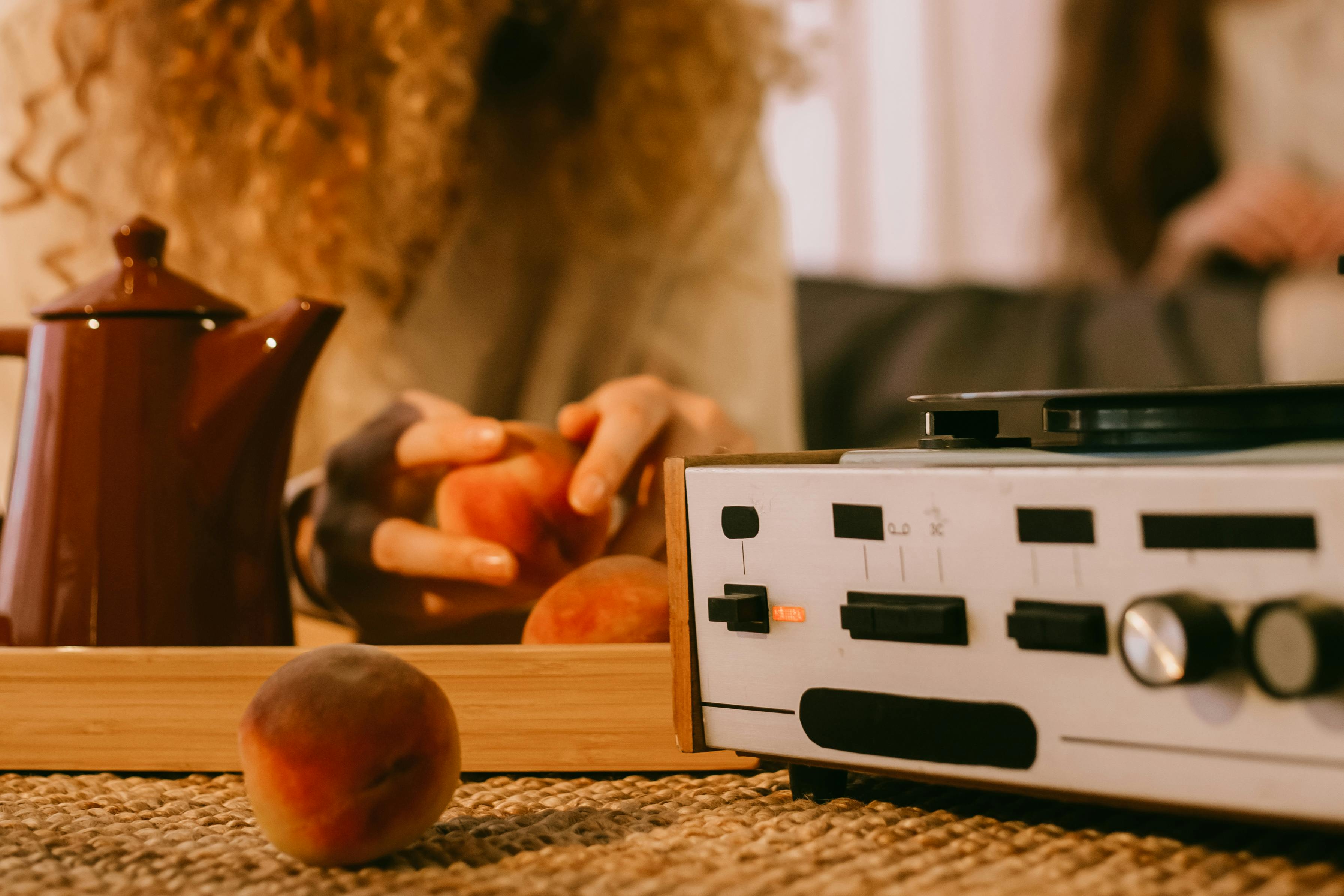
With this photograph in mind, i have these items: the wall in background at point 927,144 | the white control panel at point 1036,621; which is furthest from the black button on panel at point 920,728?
the wall in background at point 927,144

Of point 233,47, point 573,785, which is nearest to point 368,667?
point 573,785

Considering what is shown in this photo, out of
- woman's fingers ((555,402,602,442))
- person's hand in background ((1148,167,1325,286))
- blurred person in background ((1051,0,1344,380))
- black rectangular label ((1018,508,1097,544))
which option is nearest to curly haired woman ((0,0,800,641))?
woman's fingers ((555,402,602,442))

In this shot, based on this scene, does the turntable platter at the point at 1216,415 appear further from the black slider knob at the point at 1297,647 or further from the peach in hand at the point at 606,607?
the peach in hand at the point at 606,607

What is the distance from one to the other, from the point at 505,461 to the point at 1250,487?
1.25 ft

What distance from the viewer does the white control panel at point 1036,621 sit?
29 centimetres

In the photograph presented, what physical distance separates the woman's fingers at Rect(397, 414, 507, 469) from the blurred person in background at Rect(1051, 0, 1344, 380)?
5.37 feet

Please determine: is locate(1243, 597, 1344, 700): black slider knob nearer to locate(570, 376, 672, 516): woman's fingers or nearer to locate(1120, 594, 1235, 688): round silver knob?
locate(1120, 594, 1235, 688): round silver knob

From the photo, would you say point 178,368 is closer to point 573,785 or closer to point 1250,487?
point 573,785

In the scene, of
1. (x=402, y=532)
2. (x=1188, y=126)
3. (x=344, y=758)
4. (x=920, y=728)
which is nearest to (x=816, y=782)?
(x=920, y=728)

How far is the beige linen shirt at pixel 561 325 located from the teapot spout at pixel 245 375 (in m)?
0.63

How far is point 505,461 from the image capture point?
59cm

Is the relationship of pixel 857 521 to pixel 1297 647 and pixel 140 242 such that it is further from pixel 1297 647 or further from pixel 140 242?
pixel 140 242

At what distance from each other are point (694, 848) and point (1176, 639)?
0.54 feet

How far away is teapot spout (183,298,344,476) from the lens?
0.53m
